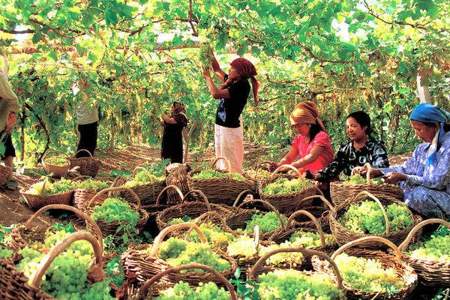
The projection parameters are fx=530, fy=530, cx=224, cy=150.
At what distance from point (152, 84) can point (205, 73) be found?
10.7 feet

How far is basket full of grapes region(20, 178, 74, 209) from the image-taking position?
5035mm

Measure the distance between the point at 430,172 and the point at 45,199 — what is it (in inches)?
136

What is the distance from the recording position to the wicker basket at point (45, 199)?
502 cm

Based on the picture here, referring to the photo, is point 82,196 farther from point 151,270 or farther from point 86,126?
point 86,126

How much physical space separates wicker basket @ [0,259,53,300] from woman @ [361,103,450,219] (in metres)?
2.99

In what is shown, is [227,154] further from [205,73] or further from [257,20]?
[257,20]

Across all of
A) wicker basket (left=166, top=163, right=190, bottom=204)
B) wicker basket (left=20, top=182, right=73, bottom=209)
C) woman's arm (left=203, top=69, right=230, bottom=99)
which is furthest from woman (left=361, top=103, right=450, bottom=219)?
wicker basket (left=20, top=182, right=73, bottom=209)

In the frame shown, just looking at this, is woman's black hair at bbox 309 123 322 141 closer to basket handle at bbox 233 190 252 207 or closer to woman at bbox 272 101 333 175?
woman at bbox 272 101 333 175

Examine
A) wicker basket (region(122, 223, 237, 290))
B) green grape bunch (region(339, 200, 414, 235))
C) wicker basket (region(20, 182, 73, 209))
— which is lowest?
wicker basket (region(20, 182, 73, 209))

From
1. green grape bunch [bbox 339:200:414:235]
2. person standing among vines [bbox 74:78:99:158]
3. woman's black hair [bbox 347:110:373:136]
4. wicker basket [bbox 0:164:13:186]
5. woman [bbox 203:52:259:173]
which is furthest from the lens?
person standing among vines [bbox 74:78:99:158]

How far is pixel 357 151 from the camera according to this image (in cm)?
498

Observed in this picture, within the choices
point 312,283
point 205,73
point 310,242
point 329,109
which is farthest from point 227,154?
point 329,109

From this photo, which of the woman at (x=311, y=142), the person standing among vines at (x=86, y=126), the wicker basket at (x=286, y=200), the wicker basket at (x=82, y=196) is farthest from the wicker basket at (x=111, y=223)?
the person standing among vines at (x=86, y=126)

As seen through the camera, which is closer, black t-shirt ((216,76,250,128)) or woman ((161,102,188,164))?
black t-shirt ((216,76,250,128))
